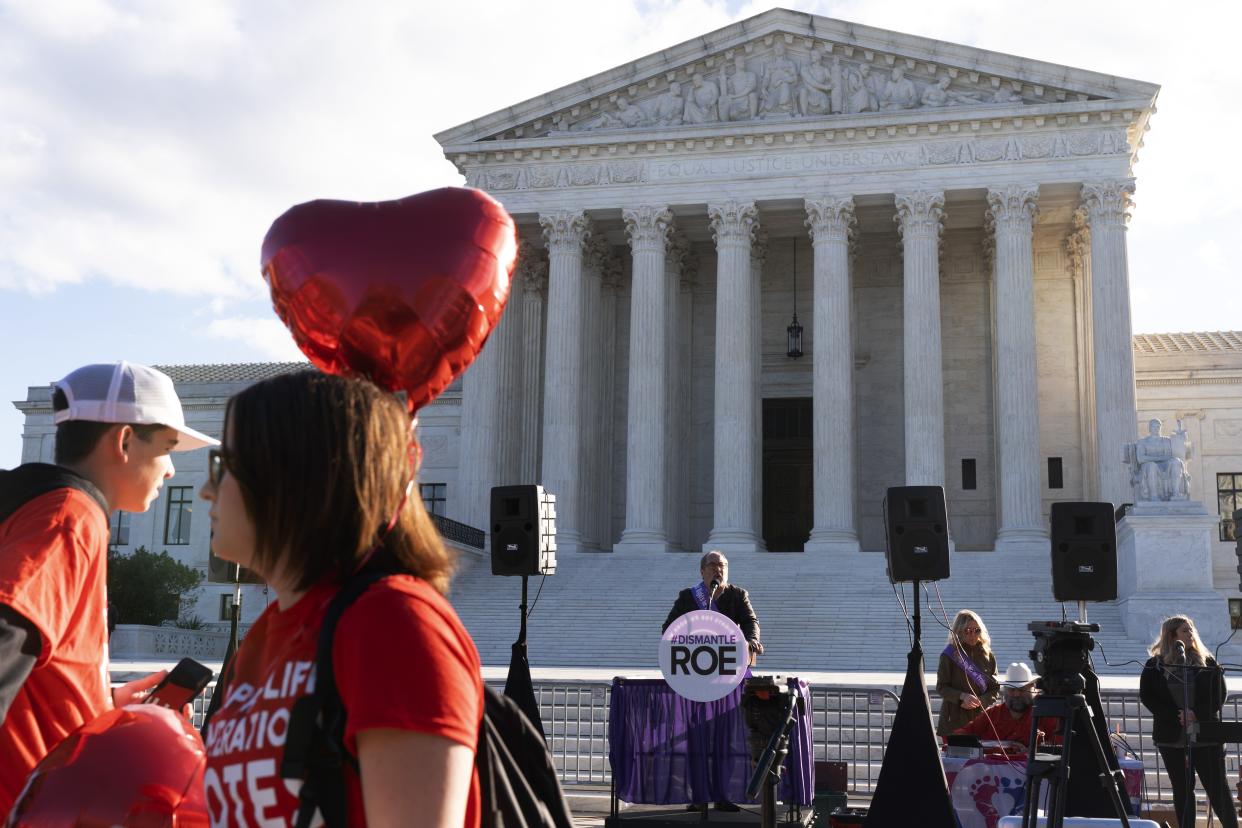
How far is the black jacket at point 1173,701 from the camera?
33.3 feet

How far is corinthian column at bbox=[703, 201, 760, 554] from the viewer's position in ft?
118

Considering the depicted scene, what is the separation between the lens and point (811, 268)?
139 feet

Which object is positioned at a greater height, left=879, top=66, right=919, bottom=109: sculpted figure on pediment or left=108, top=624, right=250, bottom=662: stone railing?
left=879, top=66, right=919, bottom=109: sculpted figure on pediment

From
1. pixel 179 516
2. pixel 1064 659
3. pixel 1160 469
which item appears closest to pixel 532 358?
pixel 179 516

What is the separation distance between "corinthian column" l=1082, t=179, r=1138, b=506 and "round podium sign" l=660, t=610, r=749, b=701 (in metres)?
25.7

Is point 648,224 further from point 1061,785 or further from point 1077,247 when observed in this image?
point 1061,785

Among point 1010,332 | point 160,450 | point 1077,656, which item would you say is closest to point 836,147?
point 1010,332

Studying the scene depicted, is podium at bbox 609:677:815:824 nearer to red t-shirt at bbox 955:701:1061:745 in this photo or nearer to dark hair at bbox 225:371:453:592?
red t-shirt at bbox 955:701:1061:745

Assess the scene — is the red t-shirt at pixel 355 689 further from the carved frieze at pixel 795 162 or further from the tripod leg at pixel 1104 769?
the carved frieze at pixel 795 162

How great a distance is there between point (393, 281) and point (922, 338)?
3424cm

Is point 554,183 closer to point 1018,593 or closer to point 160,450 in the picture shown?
point 1018,593

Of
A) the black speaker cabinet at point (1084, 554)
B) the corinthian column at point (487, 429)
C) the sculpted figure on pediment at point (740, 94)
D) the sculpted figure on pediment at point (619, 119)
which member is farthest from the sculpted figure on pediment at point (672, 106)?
the black speaker cabinet at point (1084, 554)

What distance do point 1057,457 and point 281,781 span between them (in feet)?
129

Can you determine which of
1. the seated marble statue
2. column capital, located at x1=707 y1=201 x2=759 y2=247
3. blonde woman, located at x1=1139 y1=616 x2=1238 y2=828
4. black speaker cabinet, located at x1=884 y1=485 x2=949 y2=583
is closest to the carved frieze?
column capital, located at x1=707 y1=201 x2=759 y2=247
